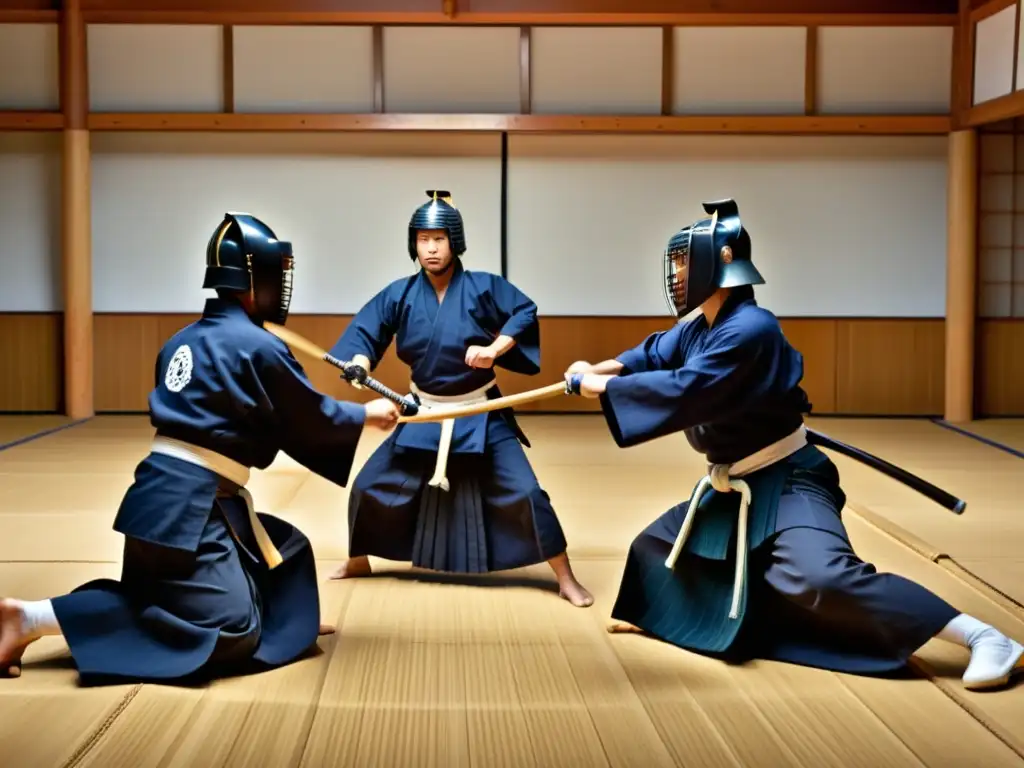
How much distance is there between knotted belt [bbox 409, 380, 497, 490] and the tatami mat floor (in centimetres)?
38

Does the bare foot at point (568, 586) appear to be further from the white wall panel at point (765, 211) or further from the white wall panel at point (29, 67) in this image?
the white wall panel at point (29, 67)

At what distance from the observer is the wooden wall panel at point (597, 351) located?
8594mm

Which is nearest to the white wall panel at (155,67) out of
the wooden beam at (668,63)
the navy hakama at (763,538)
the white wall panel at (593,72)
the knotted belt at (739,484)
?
the white wall panel at (593,72)

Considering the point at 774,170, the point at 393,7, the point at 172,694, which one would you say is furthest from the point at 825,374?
the point at 172,694

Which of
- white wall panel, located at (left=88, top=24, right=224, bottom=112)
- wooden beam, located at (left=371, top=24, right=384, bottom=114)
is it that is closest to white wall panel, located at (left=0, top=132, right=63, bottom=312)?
white wall panel, located at (left=88, top=24, right=224, bottom=112)

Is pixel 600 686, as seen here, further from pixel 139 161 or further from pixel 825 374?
pixel 139 161

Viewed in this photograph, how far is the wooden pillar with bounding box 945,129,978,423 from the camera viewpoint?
8023mm

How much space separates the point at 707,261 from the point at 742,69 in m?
5.76

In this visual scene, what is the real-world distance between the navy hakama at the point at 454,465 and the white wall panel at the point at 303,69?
4.81 m

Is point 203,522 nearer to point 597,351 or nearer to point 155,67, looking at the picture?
point 597,351

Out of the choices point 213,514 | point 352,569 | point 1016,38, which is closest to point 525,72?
point 1016,38

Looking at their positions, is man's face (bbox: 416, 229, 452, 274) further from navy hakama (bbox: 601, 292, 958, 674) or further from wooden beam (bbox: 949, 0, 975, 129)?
wooden beam (bbox: 949, 0, 975, 129)

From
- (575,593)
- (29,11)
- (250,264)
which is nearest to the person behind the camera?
(250,264)

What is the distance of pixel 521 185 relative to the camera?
8.56 meters
